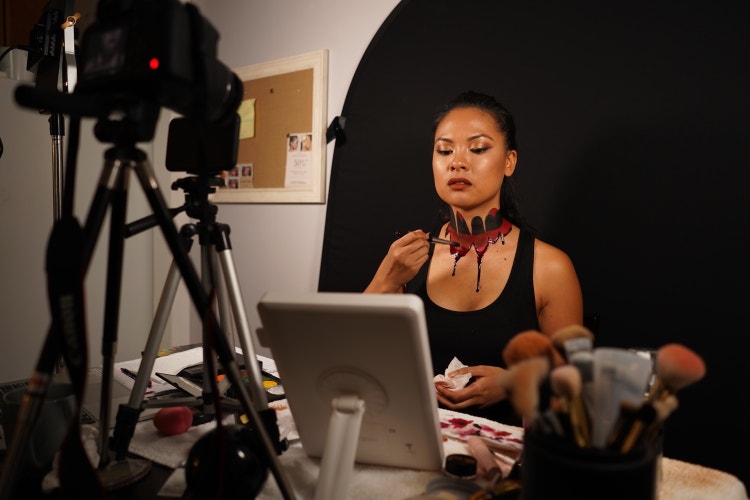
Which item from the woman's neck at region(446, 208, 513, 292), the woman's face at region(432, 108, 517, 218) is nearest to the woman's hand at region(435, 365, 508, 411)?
the woman's neck at region(446, 208, 513, 292)

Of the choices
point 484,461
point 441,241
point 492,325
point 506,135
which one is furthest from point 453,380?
point 506,135

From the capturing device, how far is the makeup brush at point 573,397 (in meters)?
0.50

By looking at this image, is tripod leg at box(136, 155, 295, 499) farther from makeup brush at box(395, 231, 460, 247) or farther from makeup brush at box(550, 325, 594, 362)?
makeup brush at box(395, 231, 460, 247)

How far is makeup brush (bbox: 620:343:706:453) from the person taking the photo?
519 millimetres

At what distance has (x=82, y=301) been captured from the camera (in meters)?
0.60

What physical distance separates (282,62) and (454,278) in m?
1.35

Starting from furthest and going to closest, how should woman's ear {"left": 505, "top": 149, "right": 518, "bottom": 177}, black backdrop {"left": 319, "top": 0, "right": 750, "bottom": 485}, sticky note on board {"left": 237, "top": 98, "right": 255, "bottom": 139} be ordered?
sticky note on board {"left": 237, "top": 98, "right": 255, "bottom": 139} < woman's ear {"left": 505, "top": 149, "right": 518, "bottom": 177} < black backdrop {"left": 319, "top": 0, "right": 750, "bottom": 485}

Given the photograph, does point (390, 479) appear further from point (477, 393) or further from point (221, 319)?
point (477, 393)

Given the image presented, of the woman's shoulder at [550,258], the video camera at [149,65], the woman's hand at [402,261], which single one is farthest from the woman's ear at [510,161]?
the video camera at [149,65]

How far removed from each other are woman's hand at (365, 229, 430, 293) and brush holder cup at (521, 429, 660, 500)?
1.30m

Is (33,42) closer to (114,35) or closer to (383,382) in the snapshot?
(114,35)

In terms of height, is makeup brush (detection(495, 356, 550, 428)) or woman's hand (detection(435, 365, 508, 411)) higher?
makeup brush (detection(495, 356, 550, 428))

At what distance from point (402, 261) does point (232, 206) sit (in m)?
1.20

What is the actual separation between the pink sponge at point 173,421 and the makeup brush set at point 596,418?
707 millimetres
